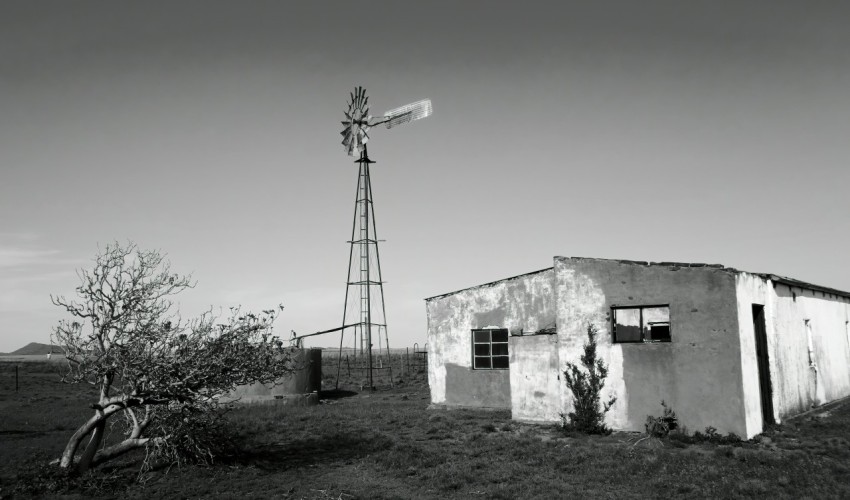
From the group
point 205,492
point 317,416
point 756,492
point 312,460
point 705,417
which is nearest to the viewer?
point 756,492

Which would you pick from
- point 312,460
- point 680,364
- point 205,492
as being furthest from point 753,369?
point 205,492

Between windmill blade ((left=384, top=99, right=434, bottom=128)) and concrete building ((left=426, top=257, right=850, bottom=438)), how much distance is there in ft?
32.9

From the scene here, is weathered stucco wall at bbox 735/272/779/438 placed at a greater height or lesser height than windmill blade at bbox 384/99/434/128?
lesser

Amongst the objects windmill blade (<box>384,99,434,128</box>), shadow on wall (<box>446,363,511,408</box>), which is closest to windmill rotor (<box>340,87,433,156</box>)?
windmill blade (<box>384,99,434,128</box>)

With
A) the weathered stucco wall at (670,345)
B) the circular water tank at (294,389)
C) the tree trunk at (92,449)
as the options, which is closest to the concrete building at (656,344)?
the weathered stucco wall at (670,345)

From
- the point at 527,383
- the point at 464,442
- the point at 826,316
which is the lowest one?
the point at 464,442

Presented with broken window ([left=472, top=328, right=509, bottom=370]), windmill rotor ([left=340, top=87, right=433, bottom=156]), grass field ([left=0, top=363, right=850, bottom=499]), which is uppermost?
windmill rotor ([left=340, top=87, right=433, bottom=156])

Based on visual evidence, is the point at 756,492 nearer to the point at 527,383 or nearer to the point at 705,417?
the point at 705,417

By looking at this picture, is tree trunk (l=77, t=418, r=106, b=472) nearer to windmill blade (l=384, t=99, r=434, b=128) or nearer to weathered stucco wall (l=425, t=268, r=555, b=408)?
weathered stucco wall (l=425, t=268, r=555, b=408)

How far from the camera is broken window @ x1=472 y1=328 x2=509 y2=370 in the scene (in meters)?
19.0

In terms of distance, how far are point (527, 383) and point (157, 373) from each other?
32.4ft

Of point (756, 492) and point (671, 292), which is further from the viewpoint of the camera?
point (671, 292)

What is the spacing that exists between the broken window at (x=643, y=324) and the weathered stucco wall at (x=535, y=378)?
191 centimetres

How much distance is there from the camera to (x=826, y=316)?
19844 mm
